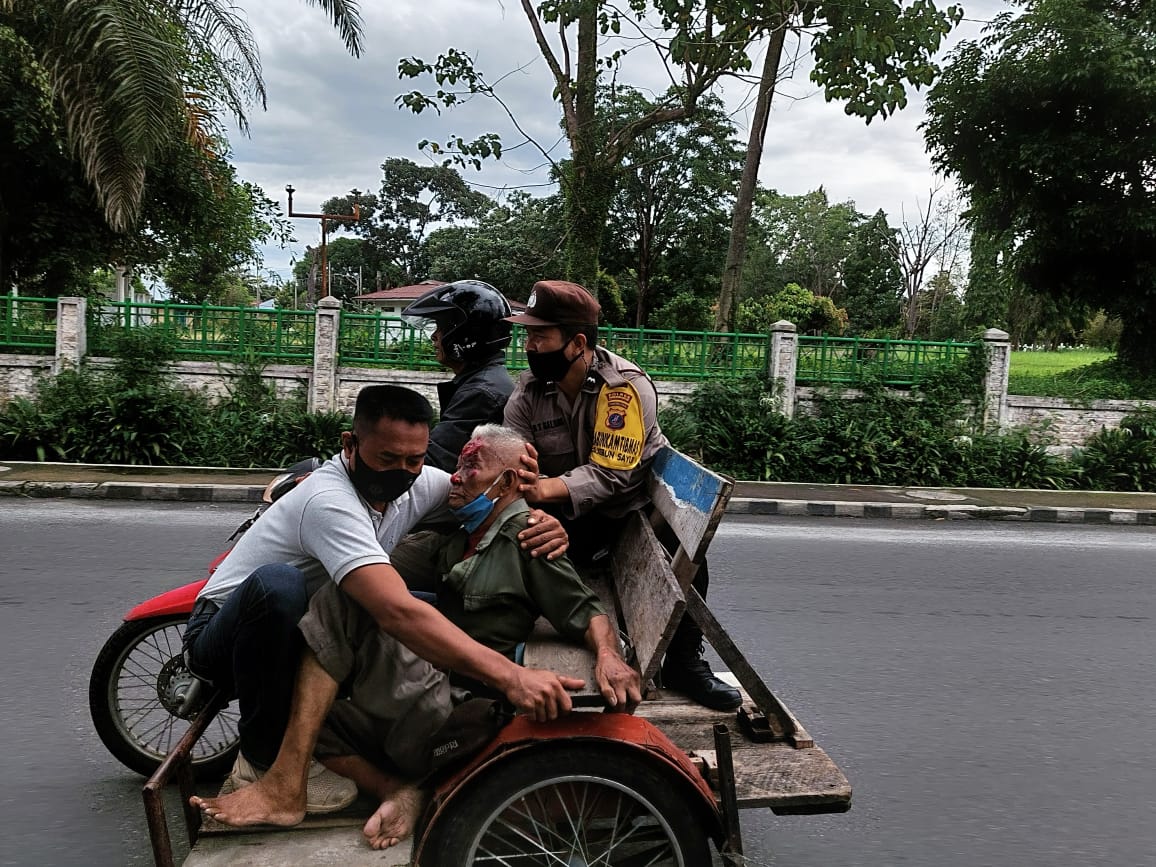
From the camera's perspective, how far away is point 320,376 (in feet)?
43.2

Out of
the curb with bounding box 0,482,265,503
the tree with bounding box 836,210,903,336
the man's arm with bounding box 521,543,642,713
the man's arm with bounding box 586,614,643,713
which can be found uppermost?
the tree with bounding box 836,210,903,336

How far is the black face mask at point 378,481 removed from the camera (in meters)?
2.53

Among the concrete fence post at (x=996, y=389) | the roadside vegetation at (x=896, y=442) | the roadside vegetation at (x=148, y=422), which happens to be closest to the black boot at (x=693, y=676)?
the roadside vegetation at (x=896, y=442)

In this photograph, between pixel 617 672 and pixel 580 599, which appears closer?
pixel 617 672

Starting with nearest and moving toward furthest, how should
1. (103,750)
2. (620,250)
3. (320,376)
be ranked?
(103,750) → (320,376) → (620,250)

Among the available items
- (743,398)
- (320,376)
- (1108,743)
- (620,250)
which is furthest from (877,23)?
(620,250)

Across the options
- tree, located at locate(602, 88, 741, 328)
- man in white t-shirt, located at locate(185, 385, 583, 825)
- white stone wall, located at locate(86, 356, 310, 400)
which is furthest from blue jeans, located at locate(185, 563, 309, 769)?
tree, located at locate(602, 88, 741, 328)

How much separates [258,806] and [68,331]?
479 inches

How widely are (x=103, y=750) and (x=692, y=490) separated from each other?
2.60 meters

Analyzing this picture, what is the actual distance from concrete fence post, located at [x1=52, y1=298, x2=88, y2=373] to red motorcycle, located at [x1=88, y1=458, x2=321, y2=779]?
10641 mm

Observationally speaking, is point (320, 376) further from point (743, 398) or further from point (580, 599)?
point (580, 599)

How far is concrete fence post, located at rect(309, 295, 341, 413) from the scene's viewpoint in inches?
518

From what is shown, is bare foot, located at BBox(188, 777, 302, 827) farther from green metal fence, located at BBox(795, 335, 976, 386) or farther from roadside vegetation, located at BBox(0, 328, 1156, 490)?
green metal fence, located at BBox(795, 335, 976, 386)

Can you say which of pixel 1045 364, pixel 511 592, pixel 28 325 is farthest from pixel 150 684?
pixel 1045 364
